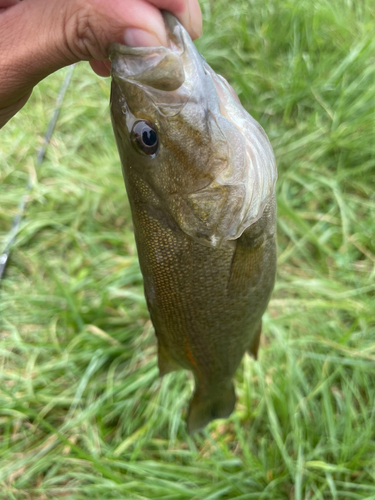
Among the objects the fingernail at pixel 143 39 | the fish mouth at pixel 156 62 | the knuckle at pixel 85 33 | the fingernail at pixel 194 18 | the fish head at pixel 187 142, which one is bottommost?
the fish head at pixel 187 142

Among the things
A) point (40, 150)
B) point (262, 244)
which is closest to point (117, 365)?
point (262, 244)

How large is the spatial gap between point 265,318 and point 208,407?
816 millimetres

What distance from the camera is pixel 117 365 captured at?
222 centimetres

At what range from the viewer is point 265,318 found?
7.09 ft

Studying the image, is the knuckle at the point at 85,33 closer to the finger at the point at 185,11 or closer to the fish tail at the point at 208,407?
the finger at the point at 185,11

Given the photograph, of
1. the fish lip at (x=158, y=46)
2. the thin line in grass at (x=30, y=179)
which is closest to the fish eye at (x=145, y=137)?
the fish lip at (x=158, y=46)

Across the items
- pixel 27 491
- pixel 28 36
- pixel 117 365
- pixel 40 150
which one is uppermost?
pixel 28 36

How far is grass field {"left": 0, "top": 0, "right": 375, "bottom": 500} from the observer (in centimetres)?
181

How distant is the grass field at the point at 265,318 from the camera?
1.81 m

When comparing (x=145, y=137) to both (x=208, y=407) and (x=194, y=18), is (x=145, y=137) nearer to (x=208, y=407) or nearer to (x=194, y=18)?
(x=194, y=18)

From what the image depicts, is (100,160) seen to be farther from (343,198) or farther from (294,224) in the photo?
(343,198)

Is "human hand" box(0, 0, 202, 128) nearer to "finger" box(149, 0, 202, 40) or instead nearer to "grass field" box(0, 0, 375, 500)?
"finger" box(149, 0, 202, 40)

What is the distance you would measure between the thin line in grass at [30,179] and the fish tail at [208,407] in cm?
180

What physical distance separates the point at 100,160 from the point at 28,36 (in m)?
2.07
